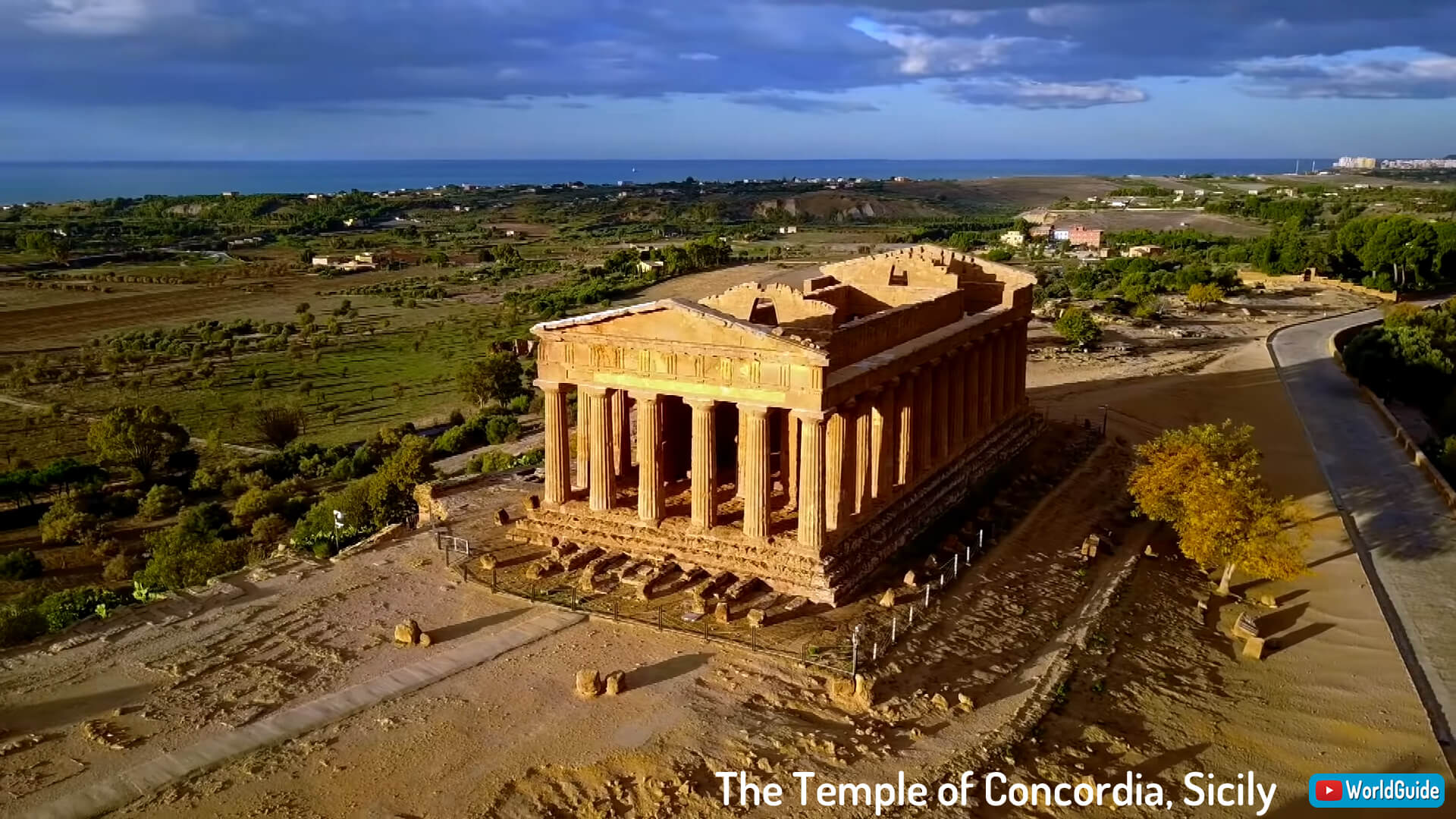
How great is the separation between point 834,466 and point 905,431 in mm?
4455

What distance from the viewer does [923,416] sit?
1144 inches

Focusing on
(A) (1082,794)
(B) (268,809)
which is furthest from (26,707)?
(A) (1082,794)

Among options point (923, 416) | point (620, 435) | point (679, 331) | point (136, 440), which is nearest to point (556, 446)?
point (620, 435)

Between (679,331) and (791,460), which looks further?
(791,460)

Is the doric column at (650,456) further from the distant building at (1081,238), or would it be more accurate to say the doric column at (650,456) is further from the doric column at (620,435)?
the distant building at (1081,238)

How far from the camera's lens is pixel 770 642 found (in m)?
21.0

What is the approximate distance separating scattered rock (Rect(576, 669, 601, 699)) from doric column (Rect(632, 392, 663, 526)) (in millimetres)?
6327

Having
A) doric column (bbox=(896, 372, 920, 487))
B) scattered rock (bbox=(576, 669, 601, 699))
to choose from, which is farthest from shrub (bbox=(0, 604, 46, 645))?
doric column (bbox=(896, 372, 920, 487))

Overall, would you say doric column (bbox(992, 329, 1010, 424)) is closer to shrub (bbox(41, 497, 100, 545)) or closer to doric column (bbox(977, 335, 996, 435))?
doric column (bbox(977, 335, 996, 435))

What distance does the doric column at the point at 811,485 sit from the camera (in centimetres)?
2300

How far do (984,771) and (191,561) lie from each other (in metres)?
23.2

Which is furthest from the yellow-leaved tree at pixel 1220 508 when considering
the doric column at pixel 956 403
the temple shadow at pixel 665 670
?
the temple shadow at pixel 665 670

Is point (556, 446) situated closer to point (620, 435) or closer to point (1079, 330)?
point (620, 435)

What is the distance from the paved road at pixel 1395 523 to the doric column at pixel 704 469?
15606mm
